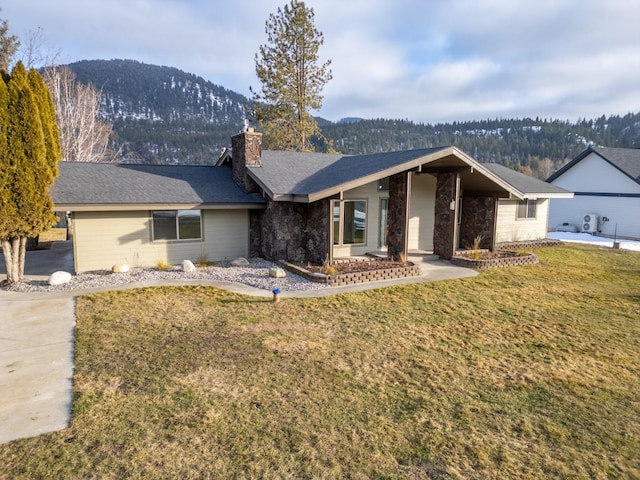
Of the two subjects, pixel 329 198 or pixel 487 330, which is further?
pixel 329 198

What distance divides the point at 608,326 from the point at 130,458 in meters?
8.95

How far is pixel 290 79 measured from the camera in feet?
86.4

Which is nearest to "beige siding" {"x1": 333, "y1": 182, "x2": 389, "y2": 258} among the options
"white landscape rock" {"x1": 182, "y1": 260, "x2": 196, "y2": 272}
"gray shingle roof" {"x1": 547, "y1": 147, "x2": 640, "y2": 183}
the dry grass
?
the dry grass

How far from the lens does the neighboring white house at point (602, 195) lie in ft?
74.2

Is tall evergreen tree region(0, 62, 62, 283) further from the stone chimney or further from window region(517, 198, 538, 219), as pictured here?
window region(517, 198, 538, 219)

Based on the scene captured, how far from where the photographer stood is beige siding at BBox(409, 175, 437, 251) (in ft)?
50.9

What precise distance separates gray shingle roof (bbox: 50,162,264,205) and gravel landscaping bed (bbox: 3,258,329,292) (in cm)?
214

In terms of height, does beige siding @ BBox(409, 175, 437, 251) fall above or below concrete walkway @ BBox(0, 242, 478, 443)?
above

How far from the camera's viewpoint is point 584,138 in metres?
97.2

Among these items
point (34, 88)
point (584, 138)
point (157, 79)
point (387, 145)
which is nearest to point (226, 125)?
point (387, 145)

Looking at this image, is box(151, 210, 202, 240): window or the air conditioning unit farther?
the air conditioning unit

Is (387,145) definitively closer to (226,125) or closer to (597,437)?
(226,125)

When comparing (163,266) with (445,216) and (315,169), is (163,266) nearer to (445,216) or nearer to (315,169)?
(315,169)

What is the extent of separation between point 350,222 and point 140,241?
22.8 feet
